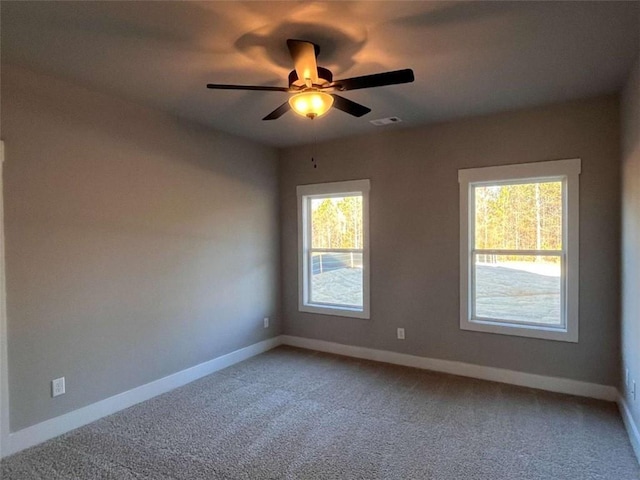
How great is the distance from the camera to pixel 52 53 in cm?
254

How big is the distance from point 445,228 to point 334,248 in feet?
4.89

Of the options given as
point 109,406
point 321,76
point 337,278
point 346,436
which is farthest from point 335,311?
point 321,76

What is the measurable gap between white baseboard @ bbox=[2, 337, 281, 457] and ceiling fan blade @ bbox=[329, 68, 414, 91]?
10.3ft

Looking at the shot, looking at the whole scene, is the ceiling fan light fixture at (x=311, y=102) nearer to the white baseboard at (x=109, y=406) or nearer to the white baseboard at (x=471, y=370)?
the white baseboard at (x=109, y=406)

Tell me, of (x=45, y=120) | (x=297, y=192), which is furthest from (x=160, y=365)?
(x=297, y=192)

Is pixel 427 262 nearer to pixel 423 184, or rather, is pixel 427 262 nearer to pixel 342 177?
pixel 423 184

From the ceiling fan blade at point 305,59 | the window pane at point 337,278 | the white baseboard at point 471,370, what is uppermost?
the ceiling fan blade at point 305,59

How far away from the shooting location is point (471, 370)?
4.03 metres

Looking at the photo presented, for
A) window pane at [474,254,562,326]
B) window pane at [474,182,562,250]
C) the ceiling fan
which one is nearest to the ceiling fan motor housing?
the ceiling fan

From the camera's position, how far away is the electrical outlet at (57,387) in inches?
114

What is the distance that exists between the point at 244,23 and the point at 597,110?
10.4 ft

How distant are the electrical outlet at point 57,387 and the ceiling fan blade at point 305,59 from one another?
9.44ft

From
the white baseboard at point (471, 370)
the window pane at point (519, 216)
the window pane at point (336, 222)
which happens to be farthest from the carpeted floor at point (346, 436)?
the window pane at point (336, 222)

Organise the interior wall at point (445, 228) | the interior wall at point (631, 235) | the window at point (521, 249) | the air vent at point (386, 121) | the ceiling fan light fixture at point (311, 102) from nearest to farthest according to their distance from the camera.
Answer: the ceiling fan light fixture at point (311, 102) < the interior wall at point (631, 235) < the interior wall at point (445, 228) < the window at point (521, 249) < the air vent at point (386, 121)
